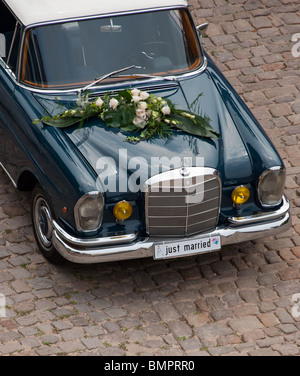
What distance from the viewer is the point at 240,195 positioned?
772 cm

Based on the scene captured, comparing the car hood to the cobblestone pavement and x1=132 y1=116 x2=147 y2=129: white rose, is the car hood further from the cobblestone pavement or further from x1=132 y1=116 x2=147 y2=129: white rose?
the cobblestone pavement

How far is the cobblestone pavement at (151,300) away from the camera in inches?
283

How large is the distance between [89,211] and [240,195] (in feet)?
4.61

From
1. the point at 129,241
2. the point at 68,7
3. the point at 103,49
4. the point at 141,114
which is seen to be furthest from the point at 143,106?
the point at 68,7

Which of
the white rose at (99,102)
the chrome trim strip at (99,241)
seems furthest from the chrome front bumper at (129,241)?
the white rose at (99,102)

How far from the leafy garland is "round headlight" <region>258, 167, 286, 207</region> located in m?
0.63

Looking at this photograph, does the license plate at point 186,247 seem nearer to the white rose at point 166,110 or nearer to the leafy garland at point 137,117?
the leafy garland at point 137,117

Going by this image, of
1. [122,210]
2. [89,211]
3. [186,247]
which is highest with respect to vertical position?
[89,211]

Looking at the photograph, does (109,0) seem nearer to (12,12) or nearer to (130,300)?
(12,12)

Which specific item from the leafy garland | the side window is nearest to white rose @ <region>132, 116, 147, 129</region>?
the leafy garland

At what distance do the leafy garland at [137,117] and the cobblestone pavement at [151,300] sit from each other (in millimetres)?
1307

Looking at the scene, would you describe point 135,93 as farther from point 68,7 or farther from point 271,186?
point 271,186

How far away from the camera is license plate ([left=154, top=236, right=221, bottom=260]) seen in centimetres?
752

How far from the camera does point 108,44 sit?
836 cm
